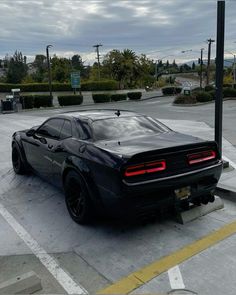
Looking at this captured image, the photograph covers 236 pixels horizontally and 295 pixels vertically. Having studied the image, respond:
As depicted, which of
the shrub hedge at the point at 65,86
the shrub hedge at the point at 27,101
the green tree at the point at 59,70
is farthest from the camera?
the green tree at the point at 59,70

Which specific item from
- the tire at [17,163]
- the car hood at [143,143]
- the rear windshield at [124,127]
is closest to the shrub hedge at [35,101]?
the tire at [17,163]

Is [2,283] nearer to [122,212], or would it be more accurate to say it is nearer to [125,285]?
[125,285]

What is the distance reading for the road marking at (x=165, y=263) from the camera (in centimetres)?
314

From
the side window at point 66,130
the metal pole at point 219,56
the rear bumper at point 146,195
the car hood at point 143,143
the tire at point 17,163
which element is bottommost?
the tire at point 17,163

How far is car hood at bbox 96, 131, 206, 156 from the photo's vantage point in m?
3.96

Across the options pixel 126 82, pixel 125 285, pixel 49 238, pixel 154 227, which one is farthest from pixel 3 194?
pixel 126 82

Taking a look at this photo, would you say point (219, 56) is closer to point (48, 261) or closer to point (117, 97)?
point (48, 261)

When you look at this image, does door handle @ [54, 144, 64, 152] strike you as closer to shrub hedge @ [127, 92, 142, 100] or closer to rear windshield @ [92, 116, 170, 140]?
rear windshield @ [92, 116, 170, 140]

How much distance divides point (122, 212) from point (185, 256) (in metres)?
0.79

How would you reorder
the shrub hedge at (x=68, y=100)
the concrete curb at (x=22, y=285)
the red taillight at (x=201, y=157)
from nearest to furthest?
1. the concrete curb at (x=22, y=285)
2. the red taillight at (x=201, y=157)
3. the shrub hedge at (x=68, y=100)

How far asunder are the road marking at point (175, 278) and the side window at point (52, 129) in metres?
2.68

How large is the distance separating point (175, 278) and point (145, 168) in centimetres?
117

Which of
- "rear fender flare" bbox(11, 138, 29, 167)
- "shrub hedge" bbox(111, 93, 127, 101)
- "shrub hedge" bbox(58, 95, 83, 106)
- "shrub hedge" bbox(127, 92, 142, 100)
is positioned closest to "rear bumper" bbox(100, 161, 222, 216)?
"rear fender flare" bbox(11, 138, 29, 167)

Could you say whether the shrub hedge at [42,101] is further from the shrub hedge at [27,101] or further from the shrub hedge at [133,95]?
the shrub hedge at [133,95]
